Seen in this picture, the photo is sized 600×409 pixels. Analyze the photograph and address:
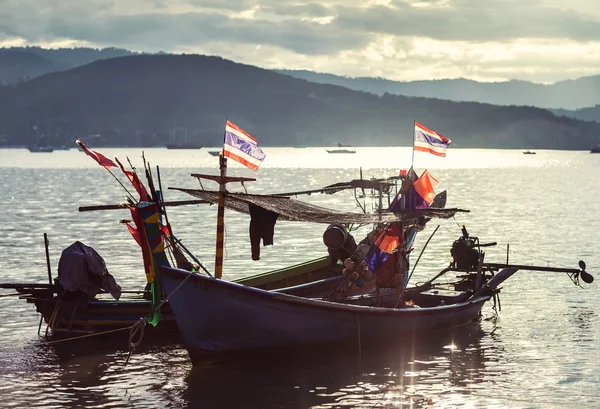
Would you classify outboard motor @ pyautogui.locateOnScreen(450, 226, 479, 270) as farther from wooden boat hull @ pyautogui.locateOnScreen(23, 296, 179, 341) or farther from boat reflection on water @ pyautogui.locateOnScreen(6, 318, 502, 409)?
wooden boat hull @ pyautogui.locateOnScreen(23, 296, 179, 341)

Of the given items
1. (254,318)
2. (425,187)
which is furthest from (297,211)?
(425,187)

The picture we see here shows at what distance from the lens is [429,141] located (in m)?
30.6

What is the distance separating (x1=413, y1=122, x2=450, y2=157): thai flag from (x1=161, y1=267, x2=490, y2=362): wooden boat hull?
5379 mm

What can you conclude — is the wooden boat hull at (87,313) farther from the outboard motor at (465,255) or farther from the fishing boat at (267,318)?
the outboard motor at (465,255)

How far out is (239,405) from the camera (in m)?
24.0

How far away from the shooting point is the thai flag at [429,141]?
30484mm

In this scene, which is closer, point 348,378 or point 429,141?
point 348,378

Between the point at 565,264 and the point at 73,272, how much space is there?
100 feet

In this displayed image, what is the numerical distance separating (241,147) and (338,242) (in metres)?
8.08

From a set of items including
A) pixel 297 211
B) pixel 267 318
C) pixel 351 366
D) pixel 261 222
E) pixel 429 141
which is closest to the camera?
pixel 267 318

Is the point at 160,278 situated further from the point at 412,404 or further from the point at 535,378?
the point at 535,378

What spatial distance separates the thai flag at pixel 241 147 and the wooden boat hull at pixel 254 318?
3487 mm

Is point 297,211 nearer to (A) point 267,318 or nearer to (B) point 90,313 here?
(A) point 267,318

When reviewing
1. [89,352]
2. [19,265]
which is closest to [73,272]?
[89,352]
